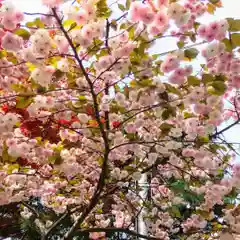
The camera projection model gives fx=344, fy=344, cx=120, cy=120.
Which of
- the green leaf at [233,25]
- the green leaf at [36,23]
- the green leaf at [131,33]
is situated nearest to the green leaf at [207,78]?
the green leaf at [233,25]

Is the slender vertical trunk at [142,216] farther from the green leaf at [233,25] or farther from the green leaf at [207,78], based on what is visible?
the green leaf at [233,25]

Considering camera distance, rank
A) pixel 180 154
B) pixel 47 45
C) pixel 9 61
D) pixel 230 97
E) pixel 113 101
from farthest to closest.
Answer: pixel 180 154 → pixel 230 97 → pixel 113 101 → pixel 9 61 → pixel 47 45

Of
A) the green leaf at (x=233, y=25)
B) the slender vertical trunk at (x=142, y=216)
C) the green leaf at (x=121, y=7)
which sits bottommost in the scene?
the slender vertical trunk at (x=142, y=216)

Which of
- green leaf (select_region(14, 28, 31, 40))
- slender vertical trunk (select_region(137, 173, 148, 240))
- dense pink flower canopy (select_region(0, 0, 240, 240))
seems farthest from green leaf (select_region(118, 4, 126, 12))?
slender vertical trunk (select_region(137, 173, 148, 240))

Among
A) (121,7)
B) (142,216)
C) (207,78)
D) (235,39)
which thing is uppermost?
(121,7)

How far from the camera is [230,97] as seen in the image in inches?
121

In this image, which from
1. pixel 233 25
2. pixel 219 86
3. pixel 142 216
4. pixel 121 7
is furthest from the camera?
pixel 142 216

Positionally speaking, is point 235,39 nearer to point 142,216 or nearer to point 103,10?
point 103,10

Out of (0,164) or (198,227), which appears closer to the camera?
(0,164)

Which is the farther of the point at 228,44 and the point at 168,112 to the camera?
the point at 168,112

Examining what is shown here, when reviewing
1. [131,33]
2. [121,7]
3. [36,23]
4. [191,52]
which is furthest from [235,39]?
[36,23]

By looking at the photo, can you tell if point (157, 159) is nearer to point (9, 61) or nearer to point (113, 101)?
point (113, 101)

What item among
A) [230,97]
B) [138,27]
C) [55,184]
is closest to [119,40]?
[138,27]

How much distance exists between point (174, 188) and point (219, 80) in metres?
1.47
